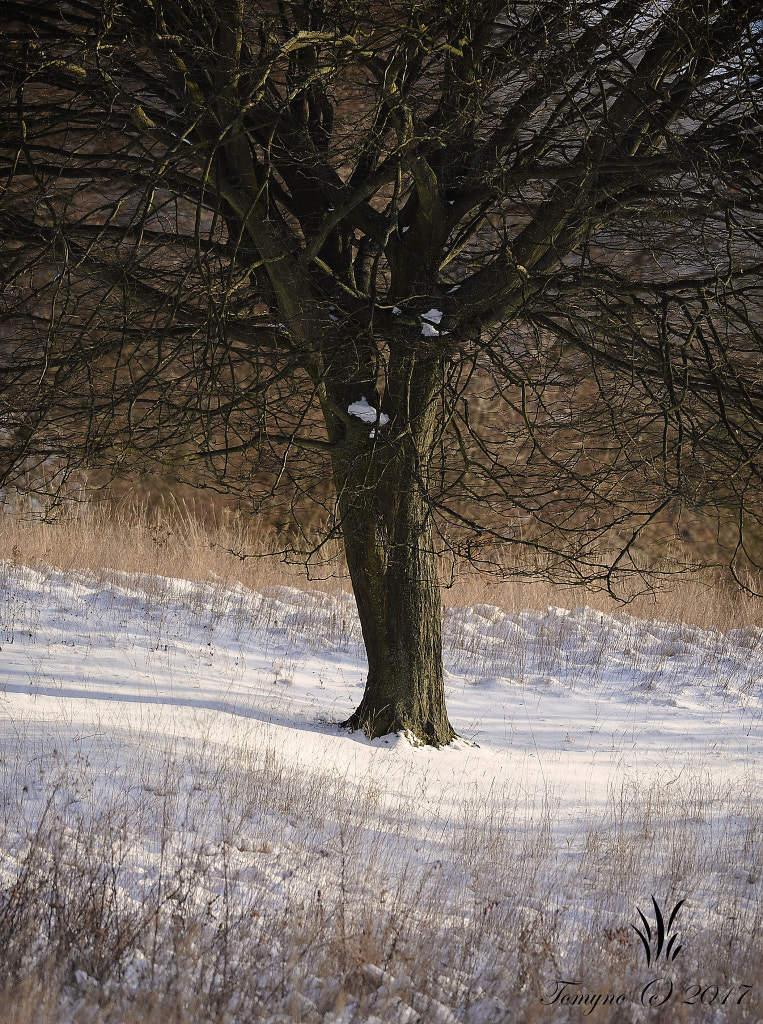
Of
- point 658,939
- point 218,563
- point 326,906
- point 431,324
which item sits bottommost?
point 326,906

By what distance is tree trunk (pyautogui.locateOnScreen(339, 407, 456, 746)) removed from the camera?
17.7 feet

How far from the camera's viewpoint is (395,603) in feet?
18.0

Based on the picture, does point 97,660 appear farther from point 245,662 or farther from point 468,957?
point 468,957

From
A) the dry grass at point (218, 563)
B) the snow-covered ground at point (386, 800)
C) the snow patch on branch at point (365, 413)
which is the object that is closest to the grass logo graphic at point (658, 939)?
the snow-covered ground at point (386, 800)

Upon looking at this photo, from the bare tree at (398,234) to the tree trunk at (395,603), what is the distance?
0.02 metres

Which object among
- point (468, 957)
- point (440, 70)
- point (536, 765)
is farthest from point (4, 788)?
point (440, 70)

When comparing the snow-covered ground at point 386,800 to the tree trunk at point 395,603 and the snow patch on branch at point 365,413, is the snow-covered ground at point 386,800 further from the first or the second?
the snow patch on branch at point 365,413

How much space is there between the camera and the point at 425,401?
532cm

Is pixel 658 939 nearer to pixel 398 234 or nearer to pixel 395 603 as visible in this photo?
pixel 395 603

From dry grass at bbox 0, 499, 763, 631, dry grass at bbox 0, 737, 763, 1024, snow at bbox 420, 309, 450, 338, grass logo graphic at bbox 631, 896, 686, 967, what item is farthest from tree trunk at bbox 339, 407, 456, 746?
dry grass at bbox 0, 499, 763, 631

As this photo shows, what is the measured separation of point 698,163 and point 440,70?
190cm

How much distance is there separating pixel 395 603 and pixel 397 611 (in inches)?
2.1

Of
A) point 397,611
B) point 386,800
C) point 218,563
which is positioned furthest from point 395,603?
point 218,563

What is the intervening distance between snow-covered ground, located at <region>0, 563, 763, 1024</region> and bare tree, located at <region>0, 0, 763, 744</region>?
41.3 inches
